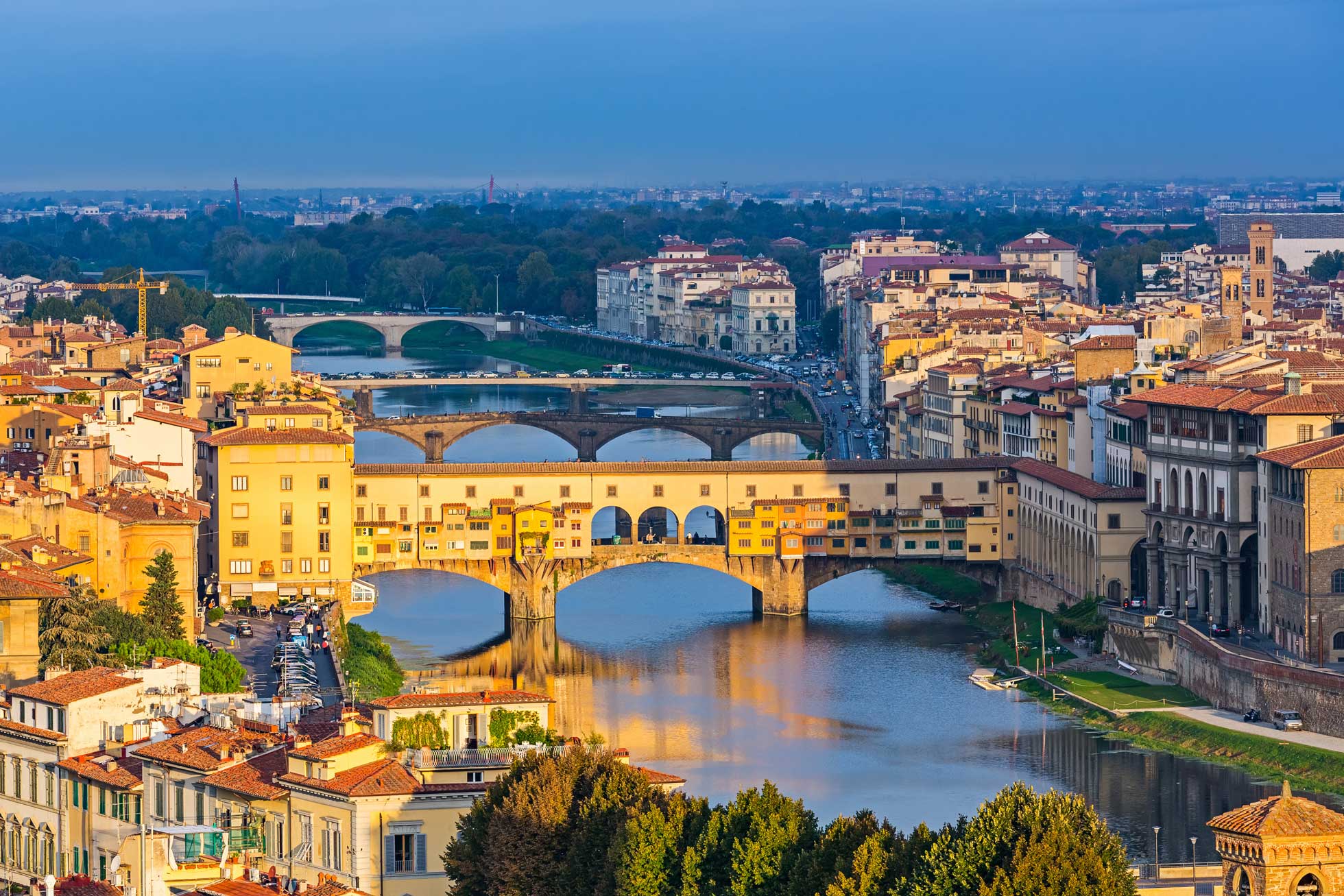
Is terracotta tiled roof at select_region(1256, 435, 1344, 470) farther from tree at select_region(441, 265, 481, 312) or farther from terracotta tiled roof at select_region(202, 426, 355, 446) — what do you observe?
tree at select_region(441, 265, 481, 312)

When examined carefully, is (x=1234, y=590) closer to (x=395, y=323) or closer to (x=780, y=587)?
(x=780, y=587)

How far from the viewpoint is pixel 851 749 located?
3512cm

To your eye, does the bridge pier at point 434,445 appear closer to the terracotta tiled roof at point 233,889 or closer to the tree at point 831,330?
the tree at point 831,330

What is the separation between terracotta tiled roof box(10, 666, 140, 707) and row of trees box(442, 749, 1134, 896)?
4571 millimetres

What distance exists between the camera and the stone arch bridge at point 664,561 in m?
46.6

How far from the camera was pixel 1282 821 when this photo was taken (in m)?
16.8

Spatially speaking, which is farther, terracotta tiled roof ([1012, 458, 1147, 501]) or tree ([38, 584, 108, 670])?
terracotta tiled roof ([1012, 458, 1147, 501])

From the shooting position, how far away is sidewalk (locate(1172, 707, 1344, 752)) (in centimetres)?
3369

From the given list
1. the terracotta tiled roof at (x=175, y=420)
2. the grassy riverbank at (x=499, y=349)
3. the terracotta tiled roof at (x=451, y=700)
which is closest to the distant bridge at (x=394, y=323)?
the grassy riverbank at (x=499, y=349)

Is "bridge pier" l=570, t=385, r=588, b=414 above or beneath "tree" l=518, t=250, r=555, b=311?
beneath

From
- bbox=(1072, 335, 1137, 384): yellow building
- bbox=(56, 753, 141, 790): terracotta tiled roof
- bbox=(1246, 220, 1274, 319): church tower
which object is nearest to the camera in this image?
bbox=(56, 753, 141, 790): terracotta tiled roof

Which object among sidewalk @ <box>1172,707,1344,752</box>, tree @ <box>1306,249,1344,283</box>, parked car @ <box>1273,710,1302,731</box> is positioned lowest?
sidewalk @ <box>1172,707,1344,752</box>

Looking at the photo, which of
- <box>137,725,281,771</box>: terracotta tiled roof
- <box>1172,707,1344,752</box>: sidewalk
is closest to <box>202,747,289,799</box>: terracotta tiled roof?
<box>137,725,281,771</box>: terracotta tiled roof

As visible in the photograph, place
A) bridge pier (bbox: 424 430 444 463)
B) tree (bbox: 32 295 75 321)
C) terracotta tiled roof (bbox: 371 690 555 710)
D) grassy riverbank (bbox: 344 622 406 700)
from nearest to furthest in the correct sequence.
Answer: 1. terracotta tiled roof (bbox: 371 690 555 710)
2. grassy riverbank (bbox: 344 622 406 700)
3. bridge pier (bbox: 424 430 444 463)
4. tree (bbox: 32 295 75 321)
